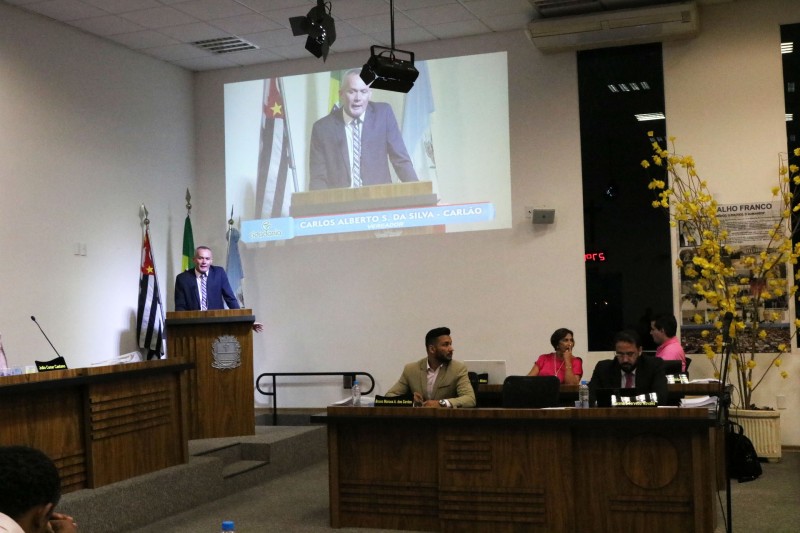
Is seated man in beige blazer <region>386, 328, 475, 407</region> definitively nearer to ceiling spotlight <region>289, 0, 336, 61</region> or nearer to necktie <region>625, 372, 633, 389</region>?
necktie <region>625, 372, 633, 389</region>

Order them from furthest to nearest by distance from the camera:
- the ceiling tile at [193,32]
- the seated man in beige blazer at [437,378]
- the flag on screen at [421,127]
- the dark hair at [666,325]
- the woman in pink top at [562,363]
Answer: the flag on screen at [421,127] < the ceiling tile at [193,32] < the dark hair at [666,325] < the woman in pink top at [562,363] < the seated man in beige blazer at [437,378]

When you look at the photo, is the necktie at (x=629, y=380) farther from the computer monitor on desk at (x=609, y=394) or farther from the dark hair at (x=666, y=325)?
the dark hair at (x=666, y=325)

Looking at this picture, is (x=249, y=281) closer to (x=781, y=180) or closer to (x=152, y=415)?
(x=152, y=415)

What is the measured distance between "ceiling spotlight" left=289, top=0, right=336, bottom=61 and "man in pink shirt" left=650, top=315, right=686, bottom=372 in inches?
133

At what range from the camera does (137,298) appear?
30.0ft

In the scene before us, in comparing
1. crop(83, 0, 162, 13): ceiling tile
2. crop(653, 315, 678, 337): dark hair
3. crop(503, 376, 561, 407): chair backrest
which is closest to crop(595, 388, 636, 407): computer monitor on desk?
crop(503, 376, 561, 407): chair backrest

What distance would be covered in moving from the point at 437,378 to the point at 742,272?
3538mm

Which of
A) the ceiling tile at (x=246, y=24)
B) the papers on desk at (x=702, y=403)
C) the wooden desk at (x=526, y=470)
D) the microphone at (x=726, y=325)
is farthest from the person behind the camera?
the ceiling tile at (x=246, y=24)

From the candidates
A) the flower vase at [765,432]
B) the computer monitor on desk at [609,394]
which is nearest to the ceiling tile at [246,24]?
the computer monitor on desk at [609,394]

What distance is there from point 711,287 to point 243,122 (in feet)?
16.7

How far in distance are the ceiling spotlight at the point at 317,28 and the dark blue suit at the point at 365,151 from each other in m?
2.61

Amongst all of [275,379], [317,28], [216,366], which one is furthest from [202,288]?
[317,28]

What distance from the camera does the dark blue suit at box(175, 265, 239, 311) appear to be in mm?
8383

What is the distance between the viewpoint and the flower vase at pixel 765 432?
24.3ft
